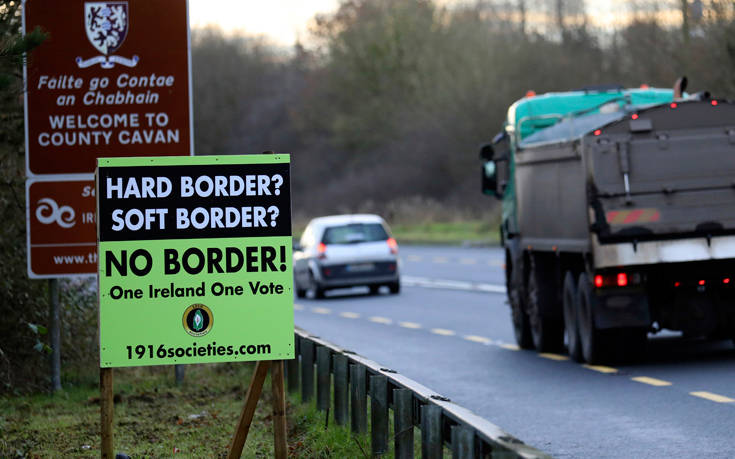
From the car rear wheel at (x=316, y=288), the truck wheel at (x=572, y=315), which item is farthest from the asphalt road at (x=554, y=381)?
the car rear wheel at (x=316, y=288)

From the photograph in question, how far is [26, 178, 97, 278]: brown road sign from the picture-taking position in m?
13.5

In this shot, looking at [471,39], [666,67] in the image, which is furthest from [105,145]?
[471,39]

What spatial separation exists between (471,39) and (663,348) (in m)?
53.2

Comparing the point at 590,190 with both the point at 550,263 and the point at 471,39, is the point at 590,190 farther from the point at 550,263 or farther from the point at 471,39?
the point at 471,39

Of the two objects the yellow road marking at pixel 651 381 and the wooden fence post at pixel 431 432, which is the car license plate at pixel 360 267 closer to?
the yellow road marking at pixel 651 381

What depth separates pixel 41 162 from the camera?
526 inches

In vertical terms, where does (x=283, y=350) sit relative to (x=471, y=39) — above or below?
below

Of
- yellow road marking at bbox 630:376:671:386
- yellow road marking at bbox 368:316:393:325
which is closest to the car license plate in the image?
yellow road marking at bbox 368:316:393:325

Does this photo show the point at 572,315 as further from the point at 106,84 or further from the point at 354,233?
the point at 354,233

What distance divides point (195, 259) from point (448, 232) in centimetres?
5450

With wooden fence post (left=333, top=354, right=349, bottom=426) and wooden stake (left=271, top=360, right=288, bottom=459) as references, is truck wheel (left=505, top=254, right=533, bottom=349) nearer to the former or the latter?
wooden fence post (left=333, top=354, right=349, bottom=426)

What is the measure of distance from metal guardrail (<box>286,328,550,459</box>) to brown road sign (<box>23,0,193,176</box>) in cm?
252

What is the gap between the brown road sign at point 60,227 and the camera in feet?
44.2

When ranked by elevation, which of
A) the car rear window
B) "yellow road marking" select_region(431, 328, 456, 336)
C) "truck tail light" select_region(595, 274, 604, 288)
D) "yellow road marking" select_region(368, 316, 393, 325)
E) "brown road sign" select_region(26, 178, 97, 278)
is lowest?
"yellow road marking" select_region(368, 316, 393, 325)
